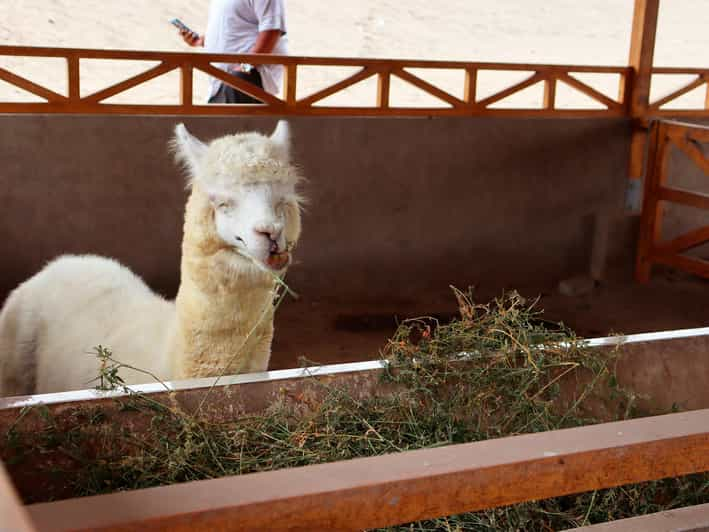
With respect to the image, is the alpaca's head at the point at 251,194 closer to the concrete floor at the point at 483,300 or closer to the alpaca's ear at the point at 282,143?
the alpaca's ear at the point at 282,143

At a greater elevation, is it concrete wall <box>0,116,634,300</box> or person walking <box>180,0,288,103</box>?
person walking <box>180,0,288,103</box>

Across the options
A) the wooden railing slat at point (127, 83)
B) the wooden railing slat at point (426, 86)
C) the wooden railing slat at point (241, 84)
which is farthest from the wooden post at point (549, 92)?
the wooden railing slat at point (127, 83)

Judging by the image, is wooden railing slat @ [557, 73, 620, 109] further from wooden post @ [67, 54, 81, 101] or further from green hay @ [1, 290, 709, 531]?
green hay @ [1, 290, 709, 531]

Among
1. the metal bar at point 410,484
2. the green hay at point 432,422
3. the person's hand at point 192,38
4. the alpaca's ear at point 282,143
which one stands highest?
the person's hand at point 192,38

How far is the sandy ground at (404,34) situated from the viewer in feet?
71.2

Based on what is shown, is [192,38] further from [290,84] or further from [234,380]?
[234,380]

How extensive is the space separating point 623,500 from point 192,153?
1731mm

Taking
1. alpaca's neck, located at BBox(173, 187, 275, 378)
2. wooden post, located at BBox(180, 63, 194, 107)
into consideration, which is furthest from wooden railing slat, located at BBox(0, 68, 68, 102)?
alpaca's neck, located at BBox(173, 187, 275, 378)

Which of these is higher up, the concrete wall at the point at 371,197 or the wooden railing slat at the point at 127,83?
the wooden railing slat at the point at 127,83

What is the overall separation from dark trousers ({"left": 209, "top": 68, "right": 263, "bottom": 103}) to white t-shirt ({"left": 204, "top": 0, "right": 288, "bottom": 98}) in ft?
0.16

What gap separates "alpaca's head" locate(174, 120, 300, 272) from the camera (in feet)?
9.16

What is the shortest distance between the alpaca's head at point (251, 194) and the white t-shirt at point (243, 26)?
3.44 meters

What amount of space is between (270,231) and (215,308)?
403 millimetres

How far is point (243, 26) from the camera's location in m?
6.52
